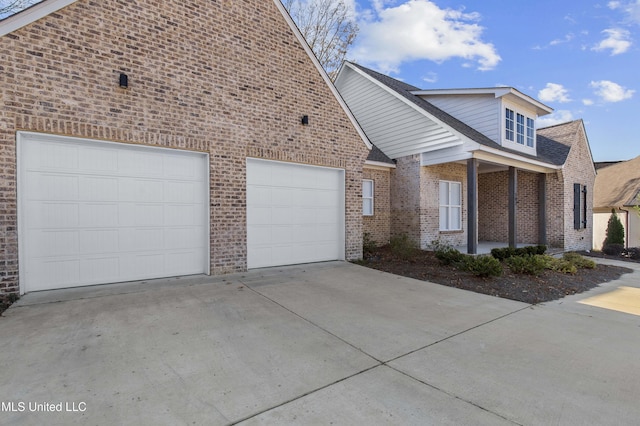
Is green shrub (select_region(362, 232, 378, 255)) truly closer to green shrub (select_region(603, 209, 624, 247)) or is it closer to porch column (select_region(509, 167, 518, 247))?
porch column (select_region(509, 167, 518, 247))

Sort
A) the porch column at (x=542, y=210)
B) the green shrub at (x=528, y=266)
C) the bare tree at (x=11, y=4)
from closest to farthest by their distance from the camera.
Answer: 1. the green shrub at (x=528, y=266)
2. the bare tree at (x=11, y=4)
3. the porch column at (x=542, y=210)

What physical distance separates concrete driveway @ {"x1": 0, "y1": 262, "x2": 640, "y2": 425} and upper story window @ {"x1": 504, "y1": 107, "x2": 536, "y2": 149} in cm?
872

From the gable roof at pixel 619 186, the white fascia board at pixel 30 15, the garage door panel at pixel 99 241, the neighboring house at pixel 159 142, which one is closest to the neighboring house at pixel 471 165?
the neighboring house at pixel 159 142

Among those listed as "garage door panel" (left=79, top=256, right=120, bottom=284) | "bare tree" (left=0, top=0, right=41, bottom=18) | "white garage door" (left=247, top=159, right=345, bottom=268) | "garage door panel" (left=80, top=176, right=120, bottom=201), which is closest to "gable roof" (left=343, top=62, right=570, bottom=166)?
"white garage door" (left=247, top=159, right=345, bottom=268)

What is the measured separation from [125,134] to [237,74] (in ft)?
9.11

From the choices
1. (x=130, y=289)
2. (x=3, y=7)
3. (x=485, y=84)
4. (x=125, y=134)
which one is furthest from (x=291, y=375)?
(x=485, y=84)

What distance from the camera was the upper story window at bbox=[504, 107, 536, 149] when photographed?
12375 mm

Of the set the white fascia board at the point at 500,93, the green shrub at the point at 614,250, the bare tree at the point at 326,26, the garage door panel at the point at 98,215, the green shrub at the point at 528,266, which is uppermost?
the bare tree at the point at 326,26

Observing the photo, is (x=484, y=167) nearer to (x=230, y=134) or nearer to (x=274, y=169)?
(x=274, y=169)

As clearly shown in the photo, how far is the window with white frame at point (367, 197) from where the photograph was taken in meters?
12.0

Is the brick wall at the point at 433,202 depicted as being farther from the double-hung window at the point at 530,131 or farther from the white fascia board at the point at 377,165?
the double-hung window at the point at 530,131

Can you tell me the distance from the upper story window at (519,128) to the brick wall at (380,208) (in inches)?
192

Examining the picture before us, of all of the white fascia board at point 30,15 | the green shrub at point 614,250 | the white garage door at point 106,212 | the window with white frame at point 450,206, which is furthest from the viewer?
the green shrub at point 614,250

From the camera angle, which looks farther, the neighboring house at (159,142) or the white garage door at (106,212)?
the white garage door at (106,212)
